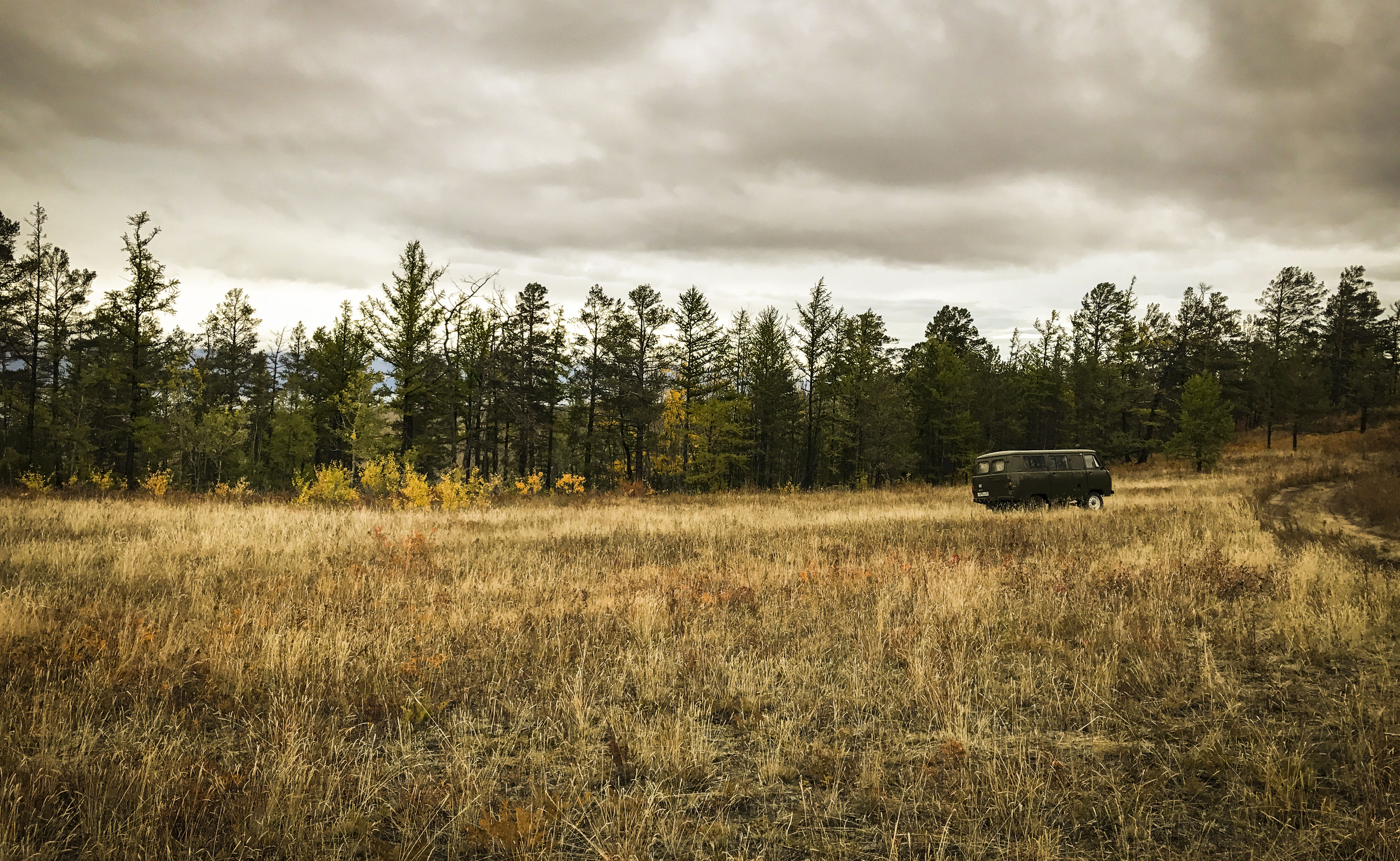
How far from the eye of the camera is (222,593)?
8234 millimetres

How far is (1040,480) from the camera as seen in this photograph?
68.0 ft

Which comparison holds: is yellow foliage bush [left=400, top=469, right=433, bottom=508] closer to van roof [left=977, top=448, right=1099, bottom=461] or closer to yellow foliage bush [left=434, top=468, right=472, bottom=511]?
yellow foliage bush [left=434, top=468, right=472, bottom=511]

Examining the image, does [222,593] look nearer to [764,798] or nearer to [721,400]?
[764,798]

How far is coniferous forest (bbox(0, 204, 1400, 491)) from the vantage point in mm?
31797

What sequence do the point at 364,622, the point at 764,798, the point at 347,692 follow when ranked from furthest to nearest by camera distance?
the point at 364,622
the point at 347,692
the point at 764,798

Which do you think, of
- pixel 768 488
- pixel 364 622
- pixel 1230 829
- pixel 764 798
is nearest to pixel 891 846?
pixel 764 798

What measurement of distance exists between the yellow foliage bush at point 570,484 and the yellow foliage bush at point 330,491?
7.51 m

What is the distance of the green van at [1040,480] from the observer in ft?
67.1

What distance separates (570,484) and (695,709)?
24.3 m

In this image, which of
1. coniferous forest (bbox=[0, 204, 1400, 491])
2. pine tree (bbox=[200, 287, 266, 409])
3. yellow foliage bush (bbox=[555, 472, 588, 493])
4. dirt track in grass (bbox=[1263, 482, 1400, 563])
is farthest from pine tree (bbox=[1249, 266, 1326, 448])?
pine tree (bbox=[200, 287, 266, 409])

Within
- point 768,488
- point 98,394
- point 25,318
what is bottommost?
point 768,488

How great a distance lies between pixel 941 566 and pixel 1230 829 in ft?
22.8

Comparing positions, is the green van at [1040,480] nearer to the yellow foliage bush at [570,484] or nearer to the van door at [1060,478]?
the van door at [1060,478]

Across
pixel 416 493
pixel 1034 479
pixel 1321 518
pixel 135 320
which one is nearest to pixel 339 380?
pixel 135 320
